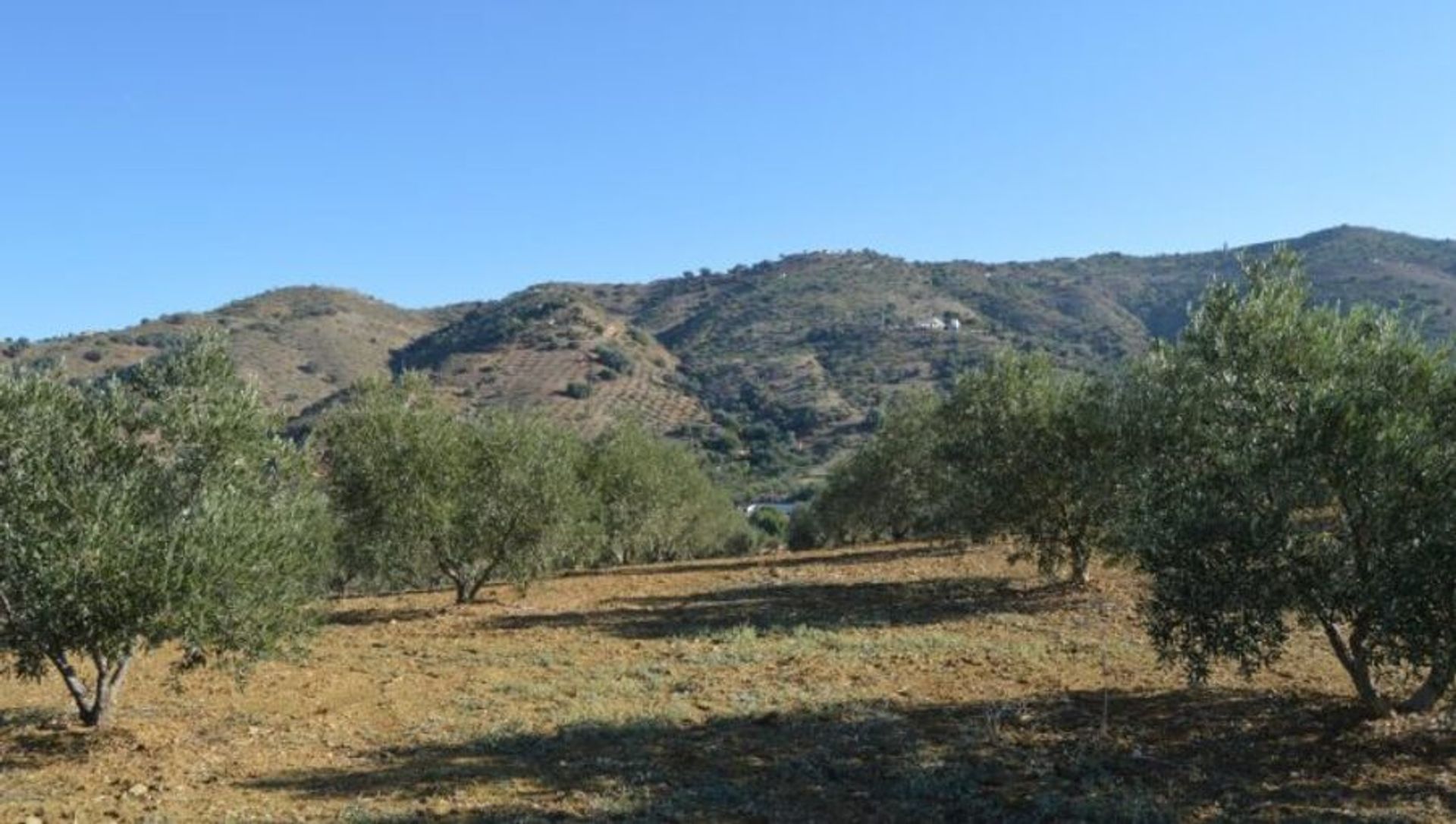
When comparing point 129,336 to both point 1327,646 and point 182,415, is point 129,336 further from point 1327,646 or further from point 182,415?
point 1327,646

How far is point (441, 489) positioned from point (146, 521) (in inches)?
609

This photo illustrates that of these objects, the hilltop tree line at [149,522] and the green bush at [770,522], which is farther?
the green bush at [770,522]

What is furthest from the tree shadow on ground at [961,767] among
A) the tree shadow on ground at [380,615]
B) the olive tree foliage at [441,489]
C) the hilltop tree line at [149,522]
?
→ the tree shadow on ground at [380,615]

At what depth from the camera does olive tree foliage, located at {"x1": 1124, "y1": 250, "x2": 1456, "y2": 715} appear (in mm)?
12531

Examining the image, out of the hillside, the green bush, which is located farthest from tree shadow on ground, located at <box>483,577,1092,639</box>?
the hillside

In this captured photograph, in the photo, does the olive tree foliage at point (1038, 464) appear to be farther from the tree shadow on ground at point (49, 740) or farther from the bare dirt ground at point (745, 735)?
the tree shadow on ground at point (49, 740)

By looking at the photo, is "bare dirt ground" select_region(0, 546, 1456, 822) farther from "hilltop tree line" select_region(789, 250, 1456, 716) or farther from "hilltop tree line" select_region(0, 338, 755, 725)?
"hilltop tree line" select_region(0, 338, 755, 725)

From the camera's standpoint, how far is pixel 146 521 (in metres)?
15.3

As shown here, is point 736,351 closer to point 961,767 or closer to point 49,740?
point 49,740

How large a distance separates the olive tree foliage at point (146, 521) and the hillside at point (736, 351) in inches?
3667

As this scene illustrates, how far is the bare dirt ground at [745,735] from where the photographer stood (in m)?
12.7

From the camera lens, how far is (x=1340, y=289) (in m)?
157

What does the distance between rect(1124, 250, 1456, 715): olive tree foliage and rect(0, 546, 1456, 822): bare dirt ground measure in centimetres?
179

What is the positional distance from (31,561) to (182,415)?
3639 mm
